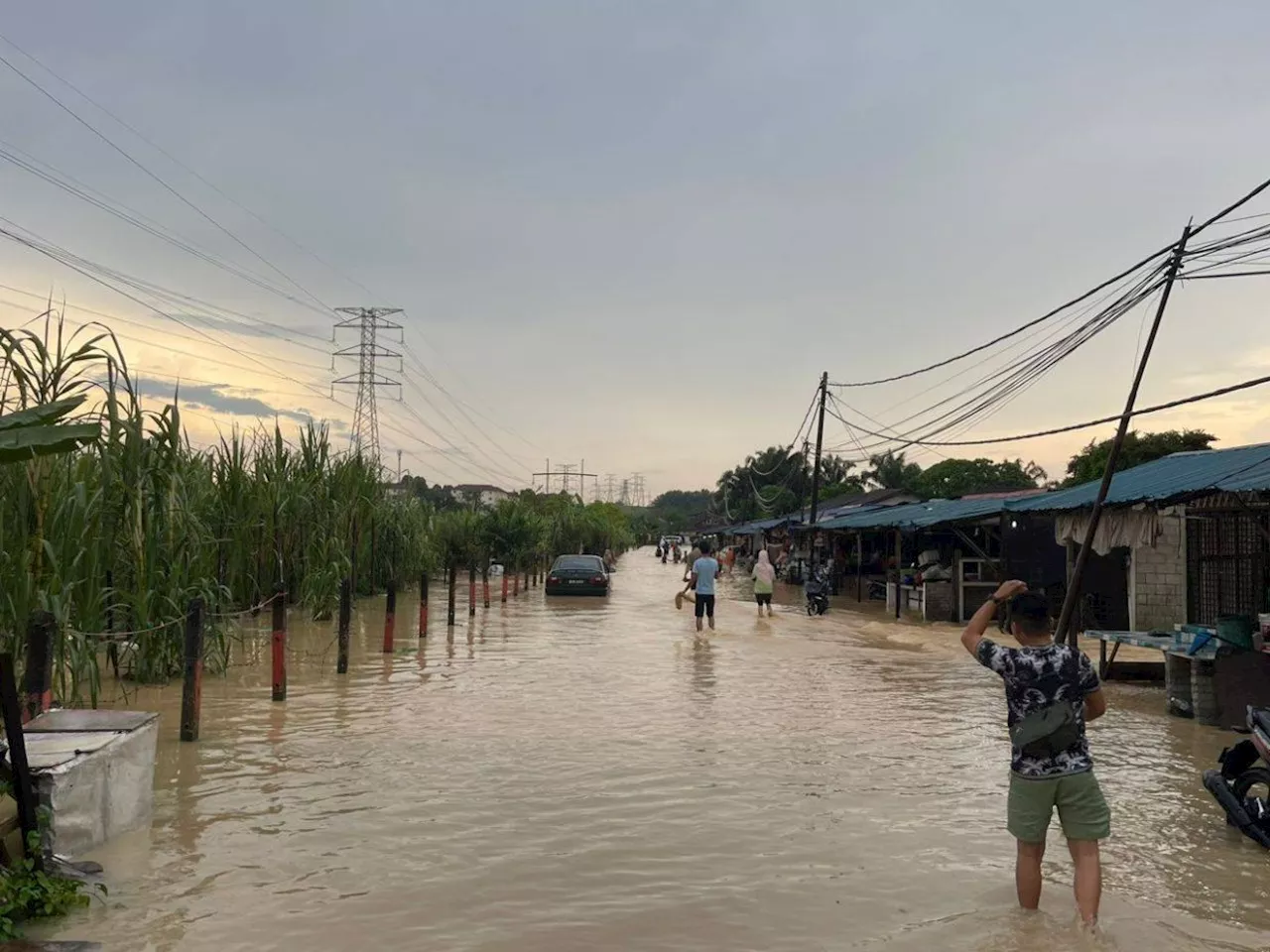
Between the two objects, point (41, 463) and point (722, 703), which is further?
point (722, 703)

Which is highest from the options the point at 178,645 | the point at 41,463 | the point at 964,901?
the point at 41,463

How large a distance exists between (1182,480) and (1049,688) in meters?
11.9

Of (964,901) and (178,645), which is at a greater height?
(178,645)

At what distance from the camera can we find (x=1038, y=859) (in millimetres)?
5352

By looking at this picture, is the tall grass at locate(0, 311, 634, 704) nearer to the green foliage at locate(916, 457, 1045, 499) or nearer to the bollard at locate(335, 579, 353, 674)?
the bollard at locate(335, 579, 353, 674)

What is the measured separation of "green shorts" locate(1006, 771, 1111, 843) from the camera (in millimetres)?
5043

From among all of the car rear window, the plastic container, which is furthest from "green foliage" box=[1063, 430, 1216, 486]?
the plastic container

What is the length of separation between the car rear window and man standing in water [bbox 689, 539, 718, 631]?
11.0m

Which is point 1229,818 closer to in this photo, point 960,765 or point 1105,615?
point 960,765

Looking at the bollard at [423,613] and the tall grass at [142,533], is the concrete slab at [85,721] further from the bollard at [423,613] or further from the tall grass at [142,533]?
the bollard at [423,613]

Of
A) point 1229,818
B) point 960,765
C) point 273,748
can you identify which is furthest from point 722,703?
point 1229,818

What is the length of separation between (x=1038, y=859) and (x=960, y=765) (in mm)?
3700

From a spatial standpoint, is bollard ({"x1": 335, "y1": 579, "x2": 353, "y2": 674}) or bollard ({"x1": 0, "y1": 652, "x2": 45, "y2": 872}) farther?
bollard ({"x1": 335, "y1": 579, "x2": 353, "y2": 674})

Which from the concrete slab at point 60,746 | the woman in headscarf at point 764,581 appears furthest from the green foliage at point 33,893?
the woman in headscarf at point 764,581
